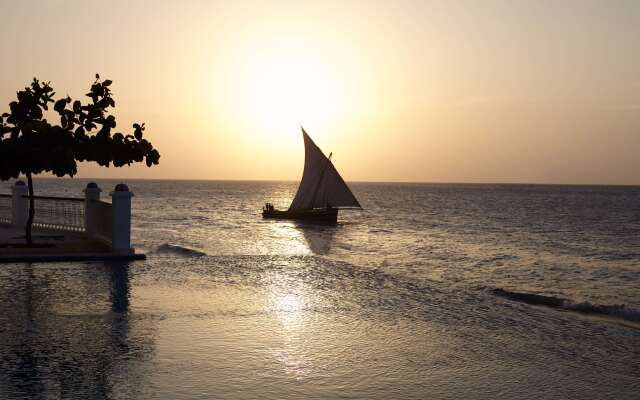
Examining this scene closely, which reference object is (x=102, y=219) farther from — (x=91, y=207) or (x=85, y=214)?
(x=85, y=214)

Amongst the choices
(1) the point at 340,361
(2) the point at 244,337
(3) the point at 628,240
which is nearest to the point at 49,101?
(2) the point at 244,337

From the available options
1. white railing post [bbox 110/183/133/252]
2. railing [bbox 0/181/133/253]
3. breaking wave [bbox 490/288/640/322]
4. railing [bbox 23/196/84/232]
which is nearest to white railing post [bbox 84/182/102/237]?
railing [bbox 0/181/133/253]

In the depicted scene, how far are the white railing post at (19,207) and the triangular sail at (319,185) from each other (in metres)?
38.5

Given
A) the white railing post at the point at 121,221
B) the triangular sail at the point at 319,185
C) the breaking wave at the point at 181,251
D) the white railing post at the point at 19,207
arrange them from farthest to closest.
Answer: the triangular sail at the point at 319,185, the white railing post at the point at 19,207, the breaking wave at the point at 181,251, the white railing post at the point at 121,221

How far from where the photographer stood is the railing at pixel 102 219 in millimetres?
19833

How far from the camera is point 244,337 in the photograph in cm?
973

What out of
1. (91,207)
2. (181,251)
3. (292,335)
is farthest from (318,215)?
(292,335)

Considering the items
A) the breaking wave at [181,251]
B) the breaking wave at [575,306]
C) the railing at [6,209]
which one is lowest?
the breaking wave at [575,306]

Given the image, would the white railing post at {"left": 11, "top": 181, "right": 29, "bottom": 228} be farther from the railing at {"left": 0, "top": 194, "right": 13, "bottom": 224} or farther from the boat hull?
the boat hull

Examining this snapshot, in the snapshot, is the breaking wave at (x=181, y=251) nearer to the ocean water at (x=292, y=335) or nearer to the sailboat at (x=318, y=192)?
the ocean water at (x=292, y=335)

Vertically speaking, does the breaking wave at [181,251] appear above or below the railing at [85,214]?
below

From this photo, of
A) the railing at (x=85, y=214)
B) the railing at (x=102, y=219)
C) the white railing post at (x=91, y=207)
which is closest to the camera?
the railing at (x=85, y=214)

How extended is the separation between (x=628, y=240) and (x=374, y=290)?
46.1 m

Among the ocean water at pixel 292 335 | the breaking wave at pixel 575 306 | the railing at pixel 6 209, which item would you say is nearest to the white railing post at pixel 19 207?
the railing at pixel 6 209
